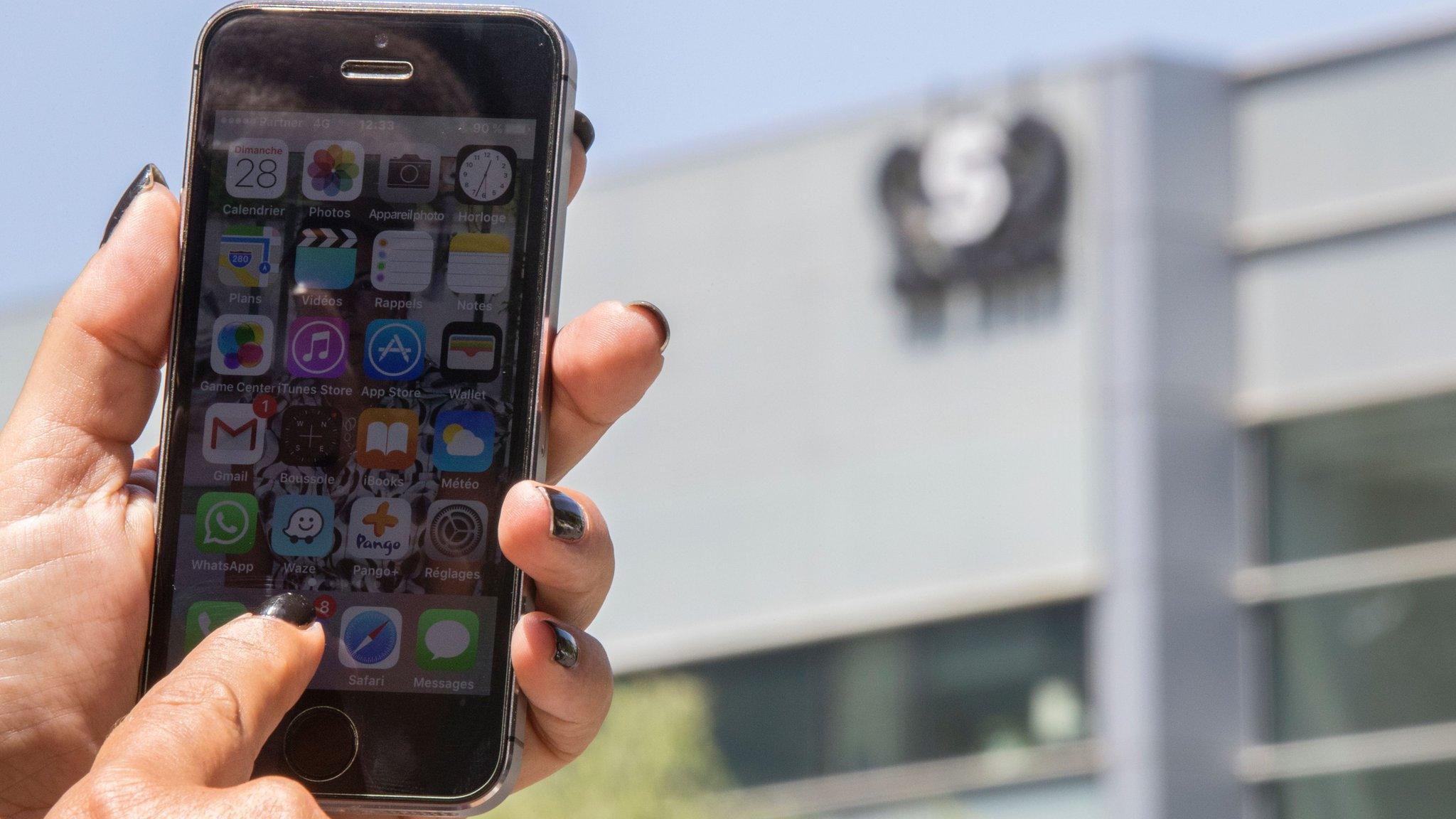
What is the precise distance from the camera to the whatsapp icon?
2.60 metres

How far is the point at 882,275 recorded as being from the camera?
20.4 metres

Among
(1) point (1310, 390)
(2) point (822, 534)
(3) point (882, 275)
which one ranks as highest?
(3) point (882, 275)

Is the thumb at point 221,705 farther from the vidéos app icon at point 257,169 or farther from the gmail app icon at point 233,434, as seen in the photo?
the vidéos app icon at point 257,169

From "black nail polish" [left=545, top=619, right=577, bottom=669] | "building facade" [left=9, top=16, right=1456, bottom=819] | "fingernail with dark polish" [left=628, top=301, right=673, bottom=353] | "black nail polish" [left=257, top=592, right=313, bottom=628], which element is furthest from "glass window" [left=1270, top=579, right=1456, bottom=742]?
"black nail polish" [left=257, top=592, right=313, bottom=628]

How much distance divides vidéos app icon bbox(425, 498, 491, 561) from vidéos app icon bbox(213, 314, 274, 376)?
0.31m

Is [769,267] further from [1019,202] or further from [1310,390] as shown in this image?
[1310,390]

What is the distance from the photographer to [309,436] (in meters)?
2.64

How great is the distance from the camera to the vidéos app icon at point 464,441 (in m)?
2.61

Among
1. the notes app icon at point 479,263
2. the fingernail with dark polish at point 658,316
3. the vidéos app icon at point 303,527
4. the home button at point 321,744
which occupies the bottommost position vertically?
the home button at point 321,744

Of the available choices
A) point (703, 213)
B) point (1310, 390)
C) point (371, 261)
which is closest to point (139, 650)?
point (371, 261)

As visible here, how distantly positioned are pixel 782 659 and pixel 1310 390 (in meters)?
5.96

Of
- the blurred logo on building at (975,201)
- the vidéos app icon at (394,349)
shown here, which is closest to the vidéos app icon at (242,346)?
the vidéos app icon at (394,349)

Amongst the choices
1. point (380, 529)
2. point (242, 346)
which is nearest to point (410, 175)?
point (242, 346)

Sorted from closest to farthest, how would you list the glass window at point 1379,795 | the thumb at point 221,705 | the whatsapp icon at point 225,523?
the thumb at point 221,705, the whatsapp icon at point 225,523, the glass window at point 1379,795
